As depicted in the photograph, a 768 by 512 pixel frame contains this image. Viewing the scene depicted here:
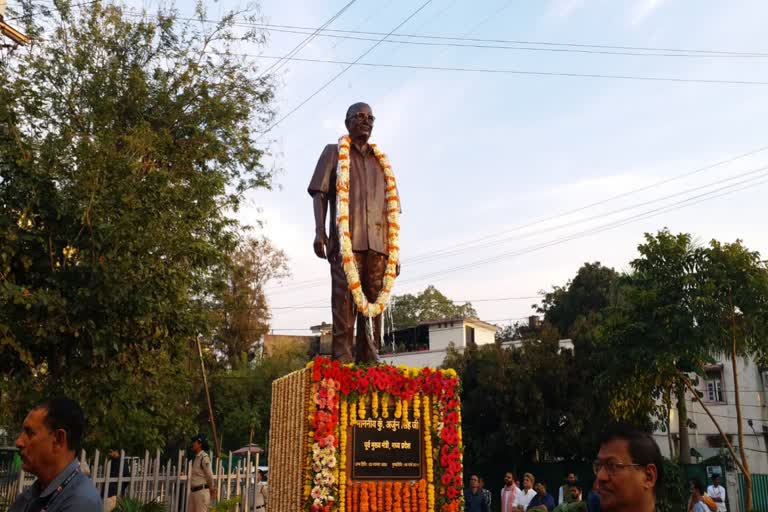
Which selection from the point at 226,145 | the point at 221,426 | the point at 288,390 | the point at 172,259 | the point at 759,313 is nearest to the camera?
the point at 288,390

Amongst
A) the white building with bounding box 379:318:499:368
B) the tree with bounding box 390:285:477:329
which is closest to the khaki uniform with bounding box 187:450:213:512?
the white building with bounding box 379:318:499:368

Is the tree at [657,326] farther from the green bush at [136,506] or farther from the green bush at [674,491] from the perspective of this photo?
the green bush at [136,506]

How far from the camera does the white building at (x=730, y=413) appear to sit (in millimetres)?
30500

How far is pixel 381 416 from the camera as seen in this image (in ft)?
25.7

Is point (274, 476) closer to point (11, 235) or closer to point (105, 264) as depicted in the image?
point (105, 264)

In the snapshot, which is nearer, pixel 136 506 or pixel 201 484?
pixel 136 506

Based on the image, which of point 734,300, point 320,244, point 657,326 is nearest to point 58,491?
point 320,244

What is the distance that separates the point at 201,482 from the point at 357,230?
4.73 meters

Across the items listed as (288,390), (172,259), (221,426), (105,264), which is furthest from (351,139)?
(221,426)

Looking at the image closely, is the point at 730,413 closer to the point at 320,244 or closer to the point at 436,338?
the point at 436,338

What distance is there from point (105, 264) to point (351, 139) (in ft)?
13.0

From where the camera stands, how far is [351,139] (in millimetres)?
8859

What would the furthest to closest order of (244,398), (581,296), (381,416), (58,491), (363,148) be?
(581,296), (244,398), (363,148), (381,416), (58,491)

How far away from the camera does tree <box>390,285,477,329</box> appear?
180 ft
